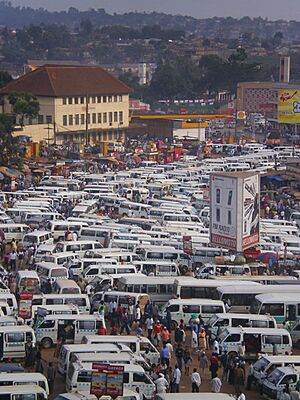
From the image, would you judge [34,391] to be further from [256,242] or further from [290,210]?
[290,210]

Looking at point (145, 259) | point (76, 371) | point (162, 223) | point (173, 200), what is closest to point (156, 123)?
point (173, 200)

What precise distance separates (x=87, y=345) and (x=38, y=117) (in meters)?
22.2

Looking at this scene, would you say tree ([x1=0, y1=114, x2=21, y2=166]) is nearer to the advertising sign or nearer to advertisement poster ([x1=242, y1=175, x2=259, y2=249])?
the advertising sign

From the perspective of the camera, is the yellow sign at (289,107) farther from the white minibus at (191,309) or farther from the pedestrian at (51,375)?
the pedestrian at (51,375)

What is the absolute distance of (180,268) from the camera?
14.0 metres

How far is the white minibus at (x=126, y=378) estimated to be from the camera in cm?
869

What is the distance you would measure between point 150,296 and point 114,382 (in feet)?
12.7

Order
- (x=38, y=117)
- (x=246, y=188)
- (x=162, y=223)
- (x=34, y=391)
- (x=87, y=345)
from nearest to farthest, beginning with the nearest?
(x=34, y=391)
(x=87, y=345)
(x=246, y=188)
(x=162, y=223)
(x=38, y=117)

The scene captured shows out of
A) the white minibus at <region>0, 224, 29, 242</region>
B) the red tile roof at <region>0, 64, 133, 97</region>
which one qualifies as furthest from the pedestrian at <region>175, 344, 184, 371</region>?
the red tile roof at <region>0, 64, 133, 97</region>

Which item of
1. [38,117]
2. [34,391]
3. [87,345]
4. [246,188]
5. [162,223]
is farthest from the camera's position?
[38,117]

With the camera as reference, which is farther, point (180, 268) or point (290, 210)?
point (290, 210)

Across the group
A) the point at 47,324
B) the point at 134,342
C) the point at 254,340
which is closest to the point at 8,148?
the point at 47,324

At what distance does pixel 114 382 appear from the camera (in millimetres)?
8148

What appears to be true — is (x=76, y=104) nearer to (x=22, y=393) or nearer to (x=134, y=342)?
(x=134, y=342)
